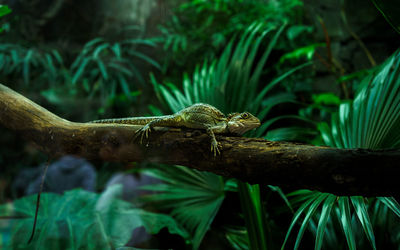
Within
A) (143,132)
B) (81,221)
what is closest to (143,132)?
(143,132)

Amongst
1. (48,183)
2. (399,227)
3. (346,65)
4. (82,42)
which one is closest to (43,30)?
(82,42)

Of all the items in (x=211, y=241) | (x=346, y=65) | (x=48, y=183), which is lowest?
(x=211, y=241)

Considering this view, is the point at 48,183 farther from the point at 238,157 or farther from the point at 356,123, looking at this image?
the point at 356,123

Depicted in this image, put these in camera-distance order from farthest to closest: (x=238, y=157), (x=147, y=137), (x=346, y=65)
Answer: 1. (x=346, y=65)
2. (x=147, y=137)
3. (x=238, y=157)

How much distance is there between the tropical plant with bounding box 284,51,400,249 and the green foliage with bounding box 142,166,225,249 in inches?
25.5

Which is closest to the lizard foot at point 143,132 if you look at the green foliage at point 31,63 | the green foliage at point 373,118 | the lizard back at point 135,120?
the lizard back at point 135,120

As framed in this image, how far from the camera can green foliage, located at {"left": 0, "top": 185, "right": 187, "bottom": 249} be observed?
4.83 feet

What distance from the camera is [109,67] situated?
3.56 meters

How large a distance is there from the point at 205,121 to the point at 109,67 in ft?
8.38

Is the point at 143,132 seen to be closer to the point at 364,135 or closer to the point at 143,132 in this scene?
the point at 143,132

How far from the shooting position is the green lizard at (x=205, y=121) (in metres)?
1.44

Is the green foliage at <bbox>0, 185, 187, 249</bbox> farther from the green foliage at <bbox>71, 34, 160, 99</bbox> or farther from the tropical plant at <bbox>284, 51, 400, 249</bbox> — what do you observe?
the green foliage at <bbox>71, 34, 160, 99</bbox>

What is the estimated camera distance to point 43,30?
3.34m

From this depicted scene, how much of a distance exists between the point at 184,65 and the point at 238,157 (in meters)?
2.96
